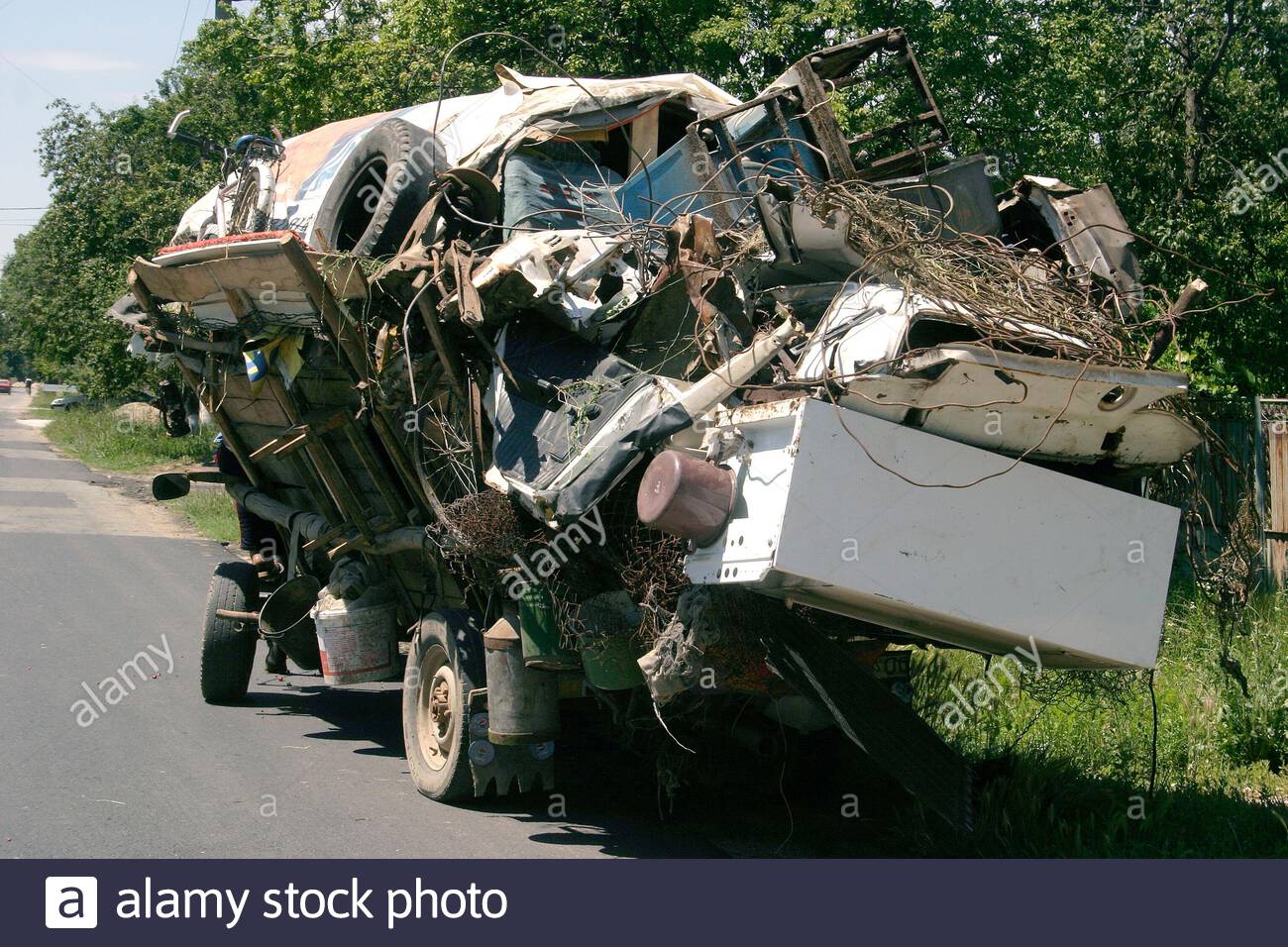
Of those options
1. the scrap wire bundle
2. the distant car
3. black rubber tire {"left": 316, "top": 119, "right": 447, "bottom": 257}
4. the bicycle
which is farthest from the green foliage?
the distant car

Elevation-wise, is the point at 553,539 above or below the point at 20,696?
above

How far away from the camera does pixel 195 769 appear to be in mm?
6758

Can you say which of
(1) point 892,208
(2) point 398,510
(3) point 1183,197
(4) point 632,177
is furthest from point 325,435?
(3) point 1183,197

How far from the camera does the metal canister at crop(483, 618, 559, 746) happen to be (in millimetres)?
5703

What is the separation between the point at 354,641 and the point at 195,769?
1.05m

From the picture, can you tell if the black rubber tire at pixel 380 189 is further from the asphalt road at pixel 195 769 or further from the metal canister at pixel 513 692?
the asphalt road at pixel 195 769

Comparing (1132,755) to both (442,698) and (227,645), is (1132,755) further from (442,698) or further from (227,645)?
(227,645)

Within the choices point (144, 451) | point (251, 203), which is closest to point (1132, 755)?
point (251, 203)

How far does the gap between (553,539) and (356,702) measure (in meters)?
4.37

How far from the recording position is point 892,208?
501 centimetres

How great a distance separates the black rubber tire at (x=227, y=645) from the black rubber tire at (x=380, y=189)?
2748 millimetres
